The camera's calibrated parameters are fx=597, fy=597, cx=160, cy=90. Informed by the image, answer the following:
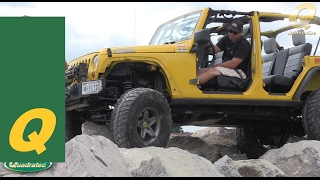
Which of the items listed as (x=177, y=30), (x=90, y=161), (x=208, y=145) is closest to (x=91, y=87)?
(x=177, y=30)

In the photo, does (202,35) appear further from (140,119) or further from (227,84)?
(140,119)

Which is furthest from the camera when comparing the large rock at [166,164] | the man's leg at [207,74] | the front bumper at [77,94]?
the man's leg at [207,74]

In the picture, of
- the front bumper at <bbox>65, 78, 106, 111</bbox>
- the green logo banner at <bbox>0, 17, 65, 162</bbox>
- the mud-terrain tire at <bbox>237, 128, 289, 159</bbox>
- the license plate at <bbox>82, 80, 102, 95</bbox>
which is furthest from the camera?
the mud-terrain tire at <bbox>237, 128, 289, 159</bbox>

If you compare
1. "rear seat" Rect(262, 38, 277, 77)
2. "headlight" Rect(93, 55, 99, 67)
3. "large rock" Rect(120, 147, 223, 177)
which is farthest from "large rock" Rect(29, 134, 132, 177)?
"rear seat" Rect(262, 38, 277, 77)

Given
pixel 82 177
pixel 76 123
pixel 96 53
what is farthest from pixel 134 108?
pixel 82 177

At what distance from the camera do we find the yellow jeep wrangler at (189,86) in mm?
7461

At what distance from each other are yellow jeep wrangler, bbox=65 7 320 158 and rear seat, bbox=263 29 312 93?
0.6 inches

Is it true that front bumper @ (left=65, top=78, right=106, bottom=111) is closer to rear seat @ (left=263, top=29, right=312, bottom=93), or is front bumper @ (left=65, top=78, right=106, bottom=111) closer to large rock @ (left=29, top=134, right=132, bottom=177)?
large rock @ (left=29, top=134, right=132, bottom=177)

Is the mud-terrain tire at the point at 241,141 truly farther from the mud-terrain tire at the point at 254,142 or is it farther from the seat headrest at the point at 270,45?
the seat headrest at the point at 270,45

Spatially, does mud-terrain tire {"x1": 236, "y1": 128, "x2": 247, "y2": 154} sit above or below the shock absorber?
below

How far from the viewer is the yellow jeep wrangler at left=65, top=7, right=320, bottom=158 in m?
7.46

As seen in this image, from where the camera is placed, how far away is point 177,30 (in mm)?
8656

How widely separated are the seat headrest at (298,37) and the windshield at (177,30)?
6.71 feet

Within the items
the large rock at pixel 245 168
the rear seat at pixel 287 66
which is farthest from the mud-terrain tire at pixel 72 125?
the large rock at pixel 245 168
